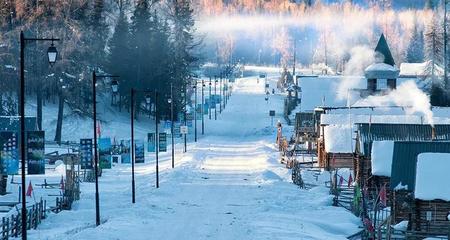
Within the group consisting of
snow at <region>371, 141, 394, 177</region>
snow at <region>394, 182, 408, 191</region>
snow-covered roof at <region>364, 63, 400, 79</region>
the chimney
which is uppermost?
snow-covered roof at <region>364, 63, 400, 79</region>

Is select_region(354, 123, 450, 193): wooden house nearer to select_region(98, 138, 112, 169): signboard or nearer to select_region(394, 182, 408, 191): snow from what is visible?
select_region(394, 182, 408, 191): snow

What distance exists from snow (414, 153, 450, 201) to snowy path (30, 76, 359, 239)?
3661 mm

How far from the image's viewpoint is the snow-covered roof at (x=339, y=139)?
200 ft

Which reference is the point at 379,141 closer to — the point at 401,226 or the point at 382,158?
the point at 382,158

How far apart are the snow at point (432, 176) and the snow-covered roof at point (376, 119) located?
79.4ft

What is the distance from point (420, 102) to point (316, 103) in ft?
90.1

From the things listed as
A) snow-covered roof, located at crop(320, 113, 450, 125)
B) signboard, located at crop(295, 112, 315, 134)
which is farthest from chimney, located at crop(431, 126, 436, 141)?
signboard, located at crop(295, 112, 315, 134)

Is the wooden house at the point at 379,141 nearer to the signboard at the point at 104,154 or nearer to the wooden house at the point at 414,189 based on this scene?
the wooden house at the point at 414,189

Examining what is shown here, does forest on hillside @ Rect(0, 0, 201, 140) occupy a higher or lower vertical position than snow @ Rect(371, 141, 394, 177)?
higher

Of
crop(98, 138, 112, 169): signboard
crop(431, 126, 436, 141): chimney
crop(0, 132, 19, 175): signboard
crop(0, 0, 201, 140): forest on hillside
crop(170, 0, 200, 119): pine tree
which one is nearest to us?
crop(0, 132, 19, 175): signboard

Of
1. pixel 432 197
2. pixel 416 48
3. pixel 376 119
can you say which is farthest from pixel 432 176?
pixel 416 48

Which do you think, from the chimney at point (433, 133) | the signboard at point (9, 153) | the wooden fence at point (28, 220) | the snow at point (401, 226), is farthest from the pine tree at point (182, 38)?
the snow at point (401, 226)

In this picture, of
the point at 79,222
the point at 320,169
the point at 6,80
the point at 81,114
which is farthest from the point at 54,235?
the point at 81,114

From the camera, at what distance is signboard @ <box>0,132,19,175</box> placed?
42.4 metres
